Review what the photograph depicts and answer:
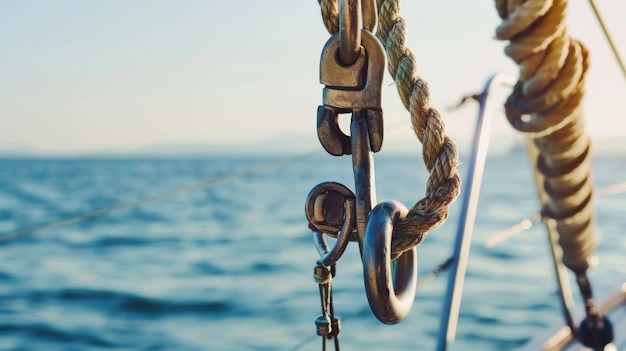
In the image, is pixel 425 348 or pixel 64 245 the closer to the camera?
pixel 425 348

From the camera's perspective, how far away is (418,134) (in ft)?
2.00

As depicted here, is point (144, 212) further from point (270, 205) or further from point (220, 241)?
point (220, 241)

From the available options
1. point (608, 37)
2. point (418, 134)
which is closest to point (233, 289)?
point (608, 37)

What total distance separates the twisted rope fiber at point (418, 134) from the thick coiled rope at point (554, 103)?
1.30ft

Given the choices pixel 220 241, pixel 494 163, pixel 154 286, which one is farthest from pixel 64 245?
pixel 494 163

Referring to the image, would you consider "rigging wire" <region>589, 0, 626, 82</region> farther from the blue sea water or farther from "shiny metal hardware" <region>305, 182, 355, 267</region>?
"shiny metal hardware" <region>305, 182, 355, 267</region>

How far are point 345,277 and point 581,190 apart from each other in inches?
179

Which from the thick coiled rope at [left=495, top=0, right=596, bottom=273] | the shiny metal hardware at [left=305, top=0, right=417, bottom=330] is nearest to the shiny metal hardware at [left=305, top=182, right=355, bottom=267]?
the shiny metal hardware at [left=305, top=0, right=417, bottom=330]

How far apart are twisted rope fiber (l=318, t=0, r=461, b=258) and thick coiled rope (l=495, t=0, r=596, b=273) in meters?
0.40

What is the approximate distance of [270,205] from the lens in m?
15.3

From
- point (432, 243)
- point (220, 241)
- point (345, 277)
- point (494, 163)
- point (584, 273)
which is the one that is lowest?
point (584, 273)

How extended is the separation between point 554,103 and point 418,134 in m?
0.59

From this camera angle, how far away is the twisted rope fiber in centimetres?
57

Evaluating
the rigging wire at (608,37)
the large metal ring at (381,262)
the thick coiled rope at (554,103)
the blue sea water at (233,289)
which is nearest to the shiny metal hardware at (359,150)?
the large metal ring at (381,262)
